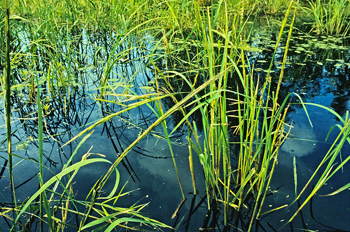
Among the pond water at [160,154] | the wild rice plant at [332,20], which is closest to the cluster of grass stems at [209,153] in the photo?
the pond water at [160,154]

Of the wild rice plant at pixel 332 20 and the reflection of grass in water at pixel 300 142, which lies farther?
the wild rice plant at pixel 332 20

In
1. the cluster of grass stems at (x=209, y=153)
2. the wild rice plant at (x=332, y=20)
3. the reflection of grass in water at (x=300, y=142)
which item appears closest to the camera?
the cluster of grass stems at (x=209, y=153)

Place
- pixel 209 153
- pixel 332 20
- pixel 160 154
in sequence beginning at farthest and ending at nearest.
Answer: pixel 332 20, pixel 160 154, pixel 209 153

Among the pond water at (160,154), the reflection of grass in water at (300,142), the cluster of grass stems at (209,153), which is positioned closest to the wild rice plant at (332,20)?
the pond water at (160,154)

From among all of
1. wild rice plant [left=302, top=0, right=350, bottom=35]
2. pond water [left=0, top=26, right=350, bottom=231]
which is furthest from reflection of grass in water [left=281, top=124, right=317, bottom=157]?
wild rice plant [left=302, top=0, right=350, bottom=35]

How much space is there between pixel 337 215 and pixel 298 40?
9.55 ft

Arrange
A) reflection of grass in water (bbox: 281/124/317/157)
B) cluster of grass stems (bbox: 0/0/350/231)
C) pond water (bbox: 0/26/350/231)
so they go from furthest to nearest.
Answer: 1. reflection of grass in water (bbox: 281/124/317/157)
2. pond water (bbox: 0/26/350/231)
3. cluster of grass stems (bbox: 0/0/350/231)

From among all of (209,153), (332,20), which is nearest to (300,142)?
(209,153)

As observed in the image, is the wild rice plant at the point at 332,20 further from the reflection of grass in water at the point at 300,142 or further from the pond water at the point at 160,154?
the reflection of grass in water at the point at 300,142

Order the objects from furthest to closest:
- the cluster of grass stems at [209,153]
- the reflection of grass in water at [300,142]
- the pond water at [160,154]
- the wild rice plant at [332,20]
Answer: the wild rice plant at [332,20]
the reflection of grass in water at [300,142]
the pond water at [160,154]
the cluster of grass stems at [209,153]

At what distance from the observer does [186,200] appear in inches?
43.0

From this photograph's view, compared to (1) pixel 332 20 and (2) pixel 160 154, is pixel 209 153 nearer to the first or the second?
(2) pixel 160 154

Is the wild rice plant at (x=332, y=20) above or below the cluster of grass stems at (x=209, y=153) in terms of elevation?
above

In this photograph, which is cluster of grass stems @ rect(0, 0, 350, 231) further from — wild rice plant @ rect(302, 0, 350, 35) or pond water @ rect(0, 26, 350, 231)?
wild rice plant @ rect(302, 0, 350, 35)
